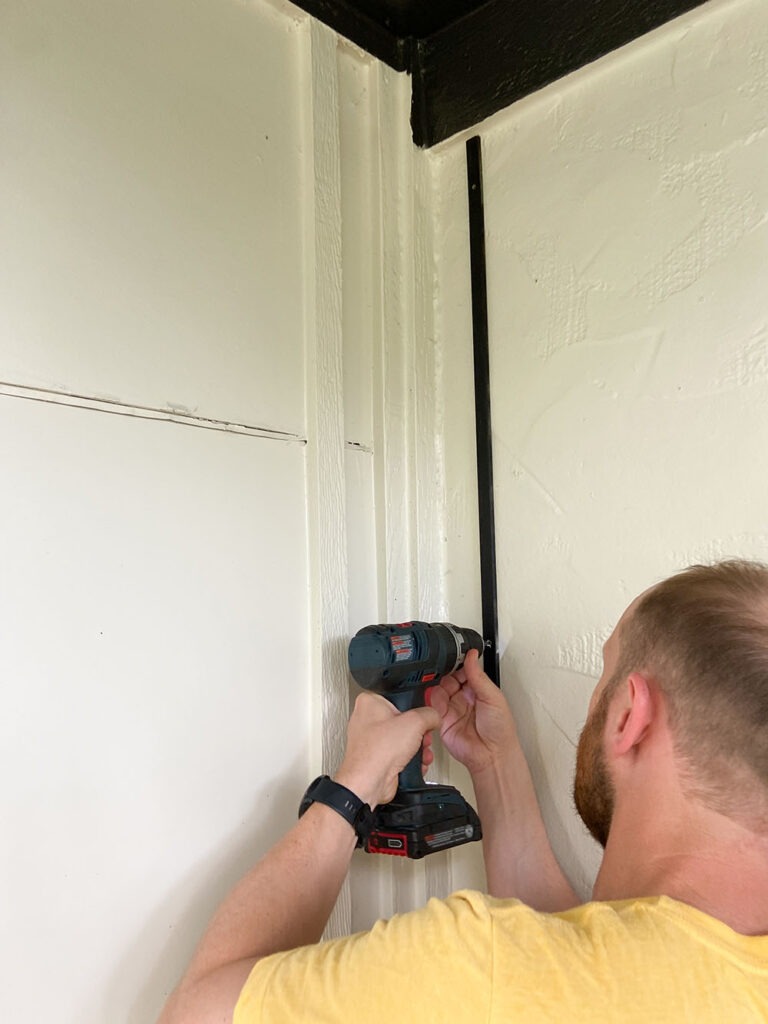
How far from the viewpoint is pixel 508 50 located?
1.48 meters

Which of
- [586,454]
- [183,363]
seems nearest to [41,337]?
[183,363]

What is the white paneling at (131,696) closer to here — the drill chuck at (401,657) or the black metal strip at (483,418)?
the drill chuck at (401,657)

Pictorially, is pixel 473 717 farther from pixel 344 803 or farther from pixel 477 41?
pixel 477 41

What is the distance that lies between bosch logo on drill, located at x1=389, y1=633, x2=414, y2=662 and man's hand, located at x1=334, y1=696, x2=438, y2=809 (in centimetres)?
8

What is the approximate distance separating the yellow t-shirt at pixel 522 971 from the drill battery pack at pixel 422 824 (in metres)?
0.33

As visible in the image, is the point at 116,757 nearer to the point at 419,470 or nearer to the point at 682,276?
Answer: the point at 419,470

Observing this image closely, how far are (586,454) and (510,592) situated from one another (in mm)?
270

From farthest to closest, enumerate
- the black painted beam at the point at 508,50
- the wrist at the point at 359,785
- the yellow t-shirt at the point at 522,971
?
the black painted beam at the point at 508,50 < the wrist at the point at 359,785 < the yellow t-shirt at the point at 522,971

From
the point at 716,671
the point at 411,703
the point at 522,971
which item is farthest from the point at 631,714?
the point at 411,703

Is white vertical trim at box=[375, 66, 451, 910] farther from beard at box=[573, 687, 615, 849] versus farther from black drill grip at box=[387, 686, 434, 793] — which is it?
beard at box=[573, 687, 615, 849]

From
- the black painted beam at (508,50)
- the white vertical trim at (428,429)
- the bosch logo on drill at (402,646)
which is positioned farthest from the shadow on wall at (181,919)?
the black painted beam at (508,50)

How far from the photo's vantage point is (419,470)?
152 cm

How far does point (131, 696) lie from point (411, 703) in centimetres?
43

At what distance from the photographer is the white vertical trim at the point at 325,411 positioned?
4.29ft
